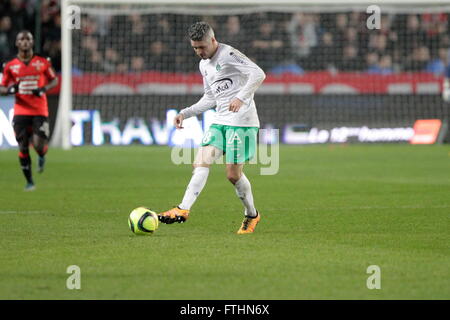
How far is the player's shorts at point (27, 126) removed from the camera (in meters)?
14.2

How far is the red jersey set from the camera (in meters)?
14.3

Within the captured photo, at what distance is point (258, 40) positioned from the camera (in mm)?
25141

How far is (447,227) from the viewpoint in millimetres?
9492

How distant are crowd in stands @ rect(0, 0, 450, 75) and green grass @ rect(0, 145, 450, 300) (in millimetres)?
7907

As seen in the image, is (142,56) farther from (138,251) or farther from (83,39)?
(138,251)

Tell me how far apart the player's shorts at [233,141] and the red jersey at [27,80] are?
18.9 feet

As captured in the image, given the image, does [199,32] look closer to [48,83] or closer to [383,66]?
[48,83]

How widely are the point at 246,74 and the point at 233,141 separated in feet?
2.13

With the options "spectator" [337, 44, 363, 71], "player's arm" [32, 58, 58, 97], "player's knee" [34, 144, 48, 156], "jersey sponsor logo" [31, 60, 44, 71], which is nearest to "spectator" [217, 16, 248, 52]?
"spectator" [337, 44, 363, 71]

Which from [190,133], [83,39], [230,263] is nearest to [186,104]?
[190,133]

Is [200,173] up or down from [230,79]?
down

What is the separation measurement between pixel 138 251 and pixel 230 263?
3.14ft

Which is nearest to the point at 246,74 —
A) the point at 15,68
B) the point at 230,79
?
the point at 230,79

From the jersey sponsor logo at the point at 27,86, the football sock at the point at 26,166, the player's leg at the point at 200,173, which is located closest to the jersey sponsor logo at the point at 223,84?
the player's leg at the point at 200,173
